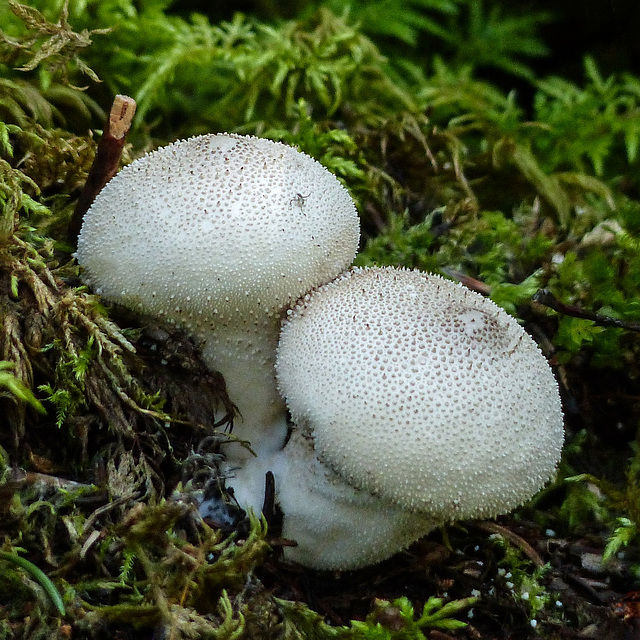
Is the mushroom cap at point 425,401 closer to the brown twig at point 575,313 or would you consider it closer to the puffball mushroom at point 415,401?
the puffball mushroom at point 415,401

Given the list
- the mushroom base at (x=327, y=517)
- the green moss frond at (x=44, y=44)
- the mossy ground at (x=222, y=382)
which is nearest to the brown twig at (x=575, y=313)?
the mossy ground at (x=222, y=382)

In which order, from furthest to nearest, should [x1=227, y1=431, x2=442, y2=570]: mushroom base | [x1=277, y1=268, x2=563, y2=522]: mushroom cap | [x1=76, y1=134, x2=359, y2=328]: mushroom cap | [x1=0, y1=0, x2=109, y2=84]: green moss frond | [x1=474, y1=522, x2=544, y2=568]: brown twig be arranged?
[x1=0, y1=0, x2=109, y2=84]: green moss frond
[x1=474, y1=522, x2=544, y2=568]: brown twig
[x1=227, y1=431, x2=442, y2=570]: mushroom base
[x1=76, y1=134, x2=359, y2=328]: mushroom cap
[x1=277, y1=268, x2=563, y2=522]: mushroom cap

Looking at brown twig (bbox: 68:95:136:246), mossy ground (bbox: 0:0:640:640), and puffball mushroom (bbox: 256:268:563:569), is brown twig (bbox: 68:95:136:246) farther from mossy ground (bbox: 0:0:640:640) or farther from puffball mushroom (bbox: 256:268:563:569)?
puffball mushroom (bbox: 256:268:563:569)

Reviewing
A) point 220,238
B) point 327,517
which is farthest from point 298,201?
point 327,517

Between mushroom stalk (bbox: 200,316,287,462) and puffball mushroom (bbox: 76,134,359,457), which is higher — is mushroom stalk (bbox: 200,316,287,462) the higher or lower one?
the lower one

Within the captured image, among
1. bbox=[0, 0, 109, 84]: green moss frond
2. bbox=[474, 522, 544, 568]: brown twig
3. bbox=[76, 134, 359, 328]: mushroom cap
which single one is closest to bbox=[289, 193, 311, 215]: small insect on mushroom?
bbox=[76, 134, 359, 328]: mushroom cap

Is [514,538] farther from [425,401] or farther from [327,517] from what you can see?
[425,401]
